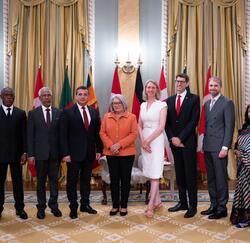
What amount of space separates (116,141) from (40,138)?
0.82 m

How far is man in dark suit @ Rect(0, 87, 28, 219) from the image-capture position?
3.84m

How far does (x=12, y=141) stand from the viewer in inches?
152

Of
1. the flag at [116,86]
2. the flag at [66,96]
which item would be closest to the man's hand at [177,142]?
the flag at [116,86]

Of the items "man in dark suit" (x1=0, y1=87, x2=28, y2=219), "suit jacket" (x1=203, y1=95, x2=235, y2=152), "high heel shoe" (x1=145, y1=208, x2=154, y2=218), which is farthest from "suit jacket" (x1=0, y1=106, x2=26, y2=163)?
"suit jacket" (x1=203, y1=95, x2=235, y2=152)

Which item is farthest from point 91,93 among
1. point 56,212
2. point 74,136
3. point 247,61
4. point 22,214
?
point 247,61

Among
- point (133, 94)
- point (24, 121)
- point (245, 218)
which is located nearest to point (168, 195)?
point (245, 218)

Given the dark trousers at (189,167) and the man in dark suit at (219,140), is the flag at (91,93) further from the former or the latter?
the man in dark suit at (219,140)

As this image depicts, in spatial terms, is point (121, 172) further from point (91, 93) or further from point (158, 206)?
point (91, 93)

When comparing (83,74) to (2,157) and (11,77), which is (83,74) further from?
(2,157)

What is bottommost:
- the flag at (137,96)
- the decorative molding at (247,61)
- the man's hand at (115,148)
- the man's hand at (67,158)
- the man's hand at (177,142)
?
the man's hand at (67,158)

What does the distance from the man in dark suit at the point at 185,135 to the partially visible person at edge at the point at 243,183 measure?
1.70 ft

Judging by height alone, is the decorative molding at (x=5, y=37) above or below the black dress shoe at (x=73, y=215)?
above

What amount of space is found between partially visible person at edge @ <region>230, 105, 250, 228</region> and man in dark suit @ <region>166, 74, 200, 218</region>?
517 millimetres

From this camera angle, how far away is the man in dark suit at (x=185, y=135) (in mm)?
4039
